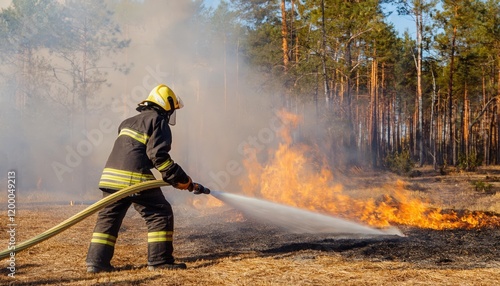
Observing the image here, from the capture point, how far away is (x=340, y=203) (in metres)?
10.6

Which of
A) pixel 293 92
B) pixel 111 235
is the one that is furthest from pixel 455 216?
pixel 293 92

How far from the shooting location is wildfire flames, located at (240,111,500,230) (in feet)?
28.0

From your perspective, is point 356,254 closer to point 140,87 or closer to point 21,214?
point 21,214

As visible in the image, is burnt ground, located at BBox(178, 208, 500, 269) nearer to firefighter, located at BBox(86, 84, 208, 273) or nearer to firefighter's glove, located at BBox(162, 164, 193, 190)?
firefighter, located at BBox(86, 84, 208, 273)

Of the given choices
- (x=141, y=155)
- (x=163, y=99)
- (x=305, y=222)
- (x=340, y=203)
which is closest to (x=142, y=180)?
(x=141, y=155)

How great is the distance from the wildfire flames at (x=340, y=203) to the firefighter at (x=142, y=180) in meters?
4.33

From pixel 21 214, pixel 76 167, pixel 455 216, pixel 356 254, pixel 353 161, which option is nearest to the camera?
pixel 356 254

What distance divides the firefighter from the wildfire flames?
433cm

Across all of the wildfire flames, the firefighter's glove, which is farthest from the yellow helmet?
the wildfire flames

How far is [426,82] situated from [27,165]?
34.2 meters

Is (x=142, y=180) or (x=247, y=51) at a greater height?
(x=247, y=51)

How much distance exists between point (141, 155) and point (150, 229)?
0.77 meters

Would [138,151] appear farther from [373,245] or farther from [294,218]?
[294,218]

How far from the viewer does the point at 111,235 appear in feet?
16.8
